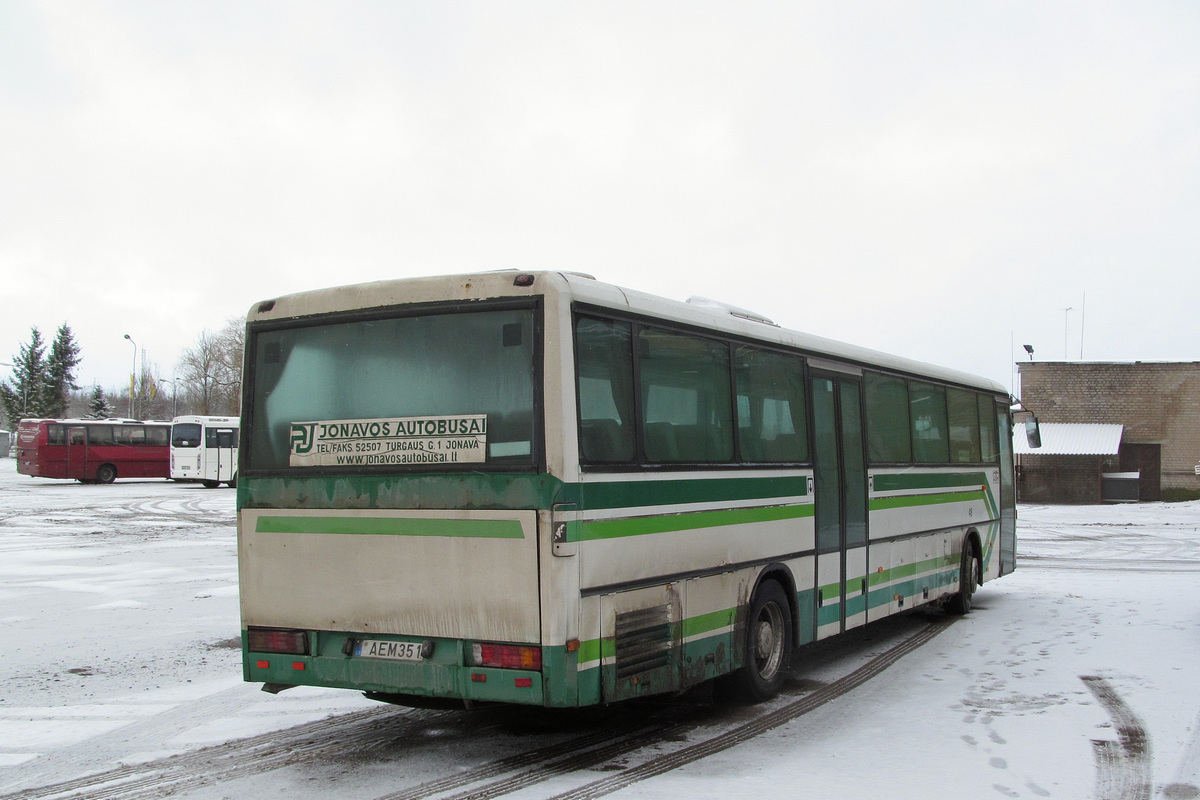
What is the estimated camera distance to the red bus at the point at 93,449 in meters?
46.7

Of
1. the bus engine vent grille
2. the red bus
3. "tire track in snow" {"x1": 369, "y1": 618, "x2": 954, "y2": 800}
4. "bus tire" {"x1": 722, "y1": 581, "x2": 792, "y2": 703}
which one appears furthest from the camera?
the red bus

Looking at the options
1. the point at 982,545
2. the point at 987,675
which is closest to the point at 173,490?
the point at 982,545

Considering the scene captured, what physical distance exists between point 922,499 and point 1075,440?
3556cm

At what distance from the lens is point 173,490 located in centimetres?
4325

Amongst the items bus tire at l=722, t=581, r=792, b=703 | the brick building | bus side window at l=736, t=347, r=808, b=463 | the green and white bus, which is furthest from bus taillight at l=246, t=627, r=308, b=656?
the brick building

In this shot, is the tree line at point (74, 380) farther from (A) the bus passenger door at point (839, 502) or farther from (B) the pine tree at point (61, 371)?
(A) the bus passenger door at point (839, 502)

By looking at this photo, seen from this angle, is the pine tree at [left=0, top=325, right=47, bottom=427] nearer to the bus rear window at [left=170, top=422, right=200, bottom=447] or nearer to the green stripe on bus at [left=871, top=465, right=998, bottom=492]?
the bus rear window at [left=170, top=422, right=200, bottom=447]

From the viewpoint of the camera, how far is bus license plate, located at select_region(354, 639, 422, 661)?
6277 millimetres

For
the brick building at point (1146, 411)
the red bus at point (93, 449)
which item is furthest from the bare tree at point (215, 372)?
the brick building at point (1146, 411)

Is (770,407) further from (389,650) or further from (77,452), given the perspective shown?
(77,452)

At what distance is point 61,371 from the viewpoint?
103 metres

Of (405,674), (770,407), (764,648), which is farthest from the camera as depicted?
(770,407)

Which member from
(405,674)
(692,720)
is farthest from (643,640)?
(405,674)

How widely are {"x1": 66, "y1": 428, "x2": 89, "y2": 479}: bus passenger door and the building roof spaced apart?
40.5 metres
